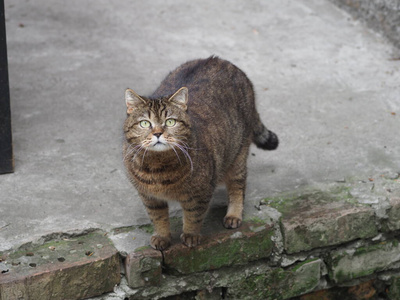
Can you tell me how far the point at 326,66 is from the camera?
5973mm

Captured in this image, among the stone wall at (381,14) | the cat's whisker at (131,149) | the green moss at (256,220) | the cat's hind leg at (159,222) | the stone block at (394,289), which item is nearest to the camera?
the cat's whisker at (131,149)

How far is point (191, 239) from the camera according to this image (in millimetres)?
3488

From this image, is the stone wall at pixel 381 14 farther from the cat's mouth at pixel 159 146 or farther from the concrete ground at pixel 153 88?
the cat's mouth at pixel 159 146

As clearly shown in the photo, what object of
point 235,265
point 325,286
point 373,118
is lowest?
point 325,286

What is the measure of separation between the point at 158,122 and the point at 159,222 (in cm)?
66

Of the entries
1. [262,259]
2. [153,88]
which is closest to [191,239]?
[262,259]

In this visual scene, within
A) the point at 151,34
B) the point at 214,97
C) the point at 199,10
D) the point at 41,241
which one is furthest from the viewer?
the point at 199,10

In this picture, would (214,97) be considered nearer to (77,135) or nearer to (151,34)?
(77,135)

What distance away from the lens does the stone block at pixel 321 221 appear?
3.82 m

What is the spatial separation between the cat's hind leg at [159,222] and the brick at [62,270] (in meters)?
0.24

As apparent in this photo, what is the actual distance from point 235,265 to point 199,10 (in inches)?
161

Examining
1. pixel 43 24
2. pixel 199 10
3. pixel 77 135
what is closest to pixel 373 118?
pixel 77 135

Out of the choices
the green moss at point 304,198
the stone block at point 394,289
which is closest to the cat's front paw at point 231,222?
the green moss at point 304,198

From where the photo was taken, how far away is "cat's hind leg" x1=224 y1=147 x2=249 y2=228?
12.1 feet
